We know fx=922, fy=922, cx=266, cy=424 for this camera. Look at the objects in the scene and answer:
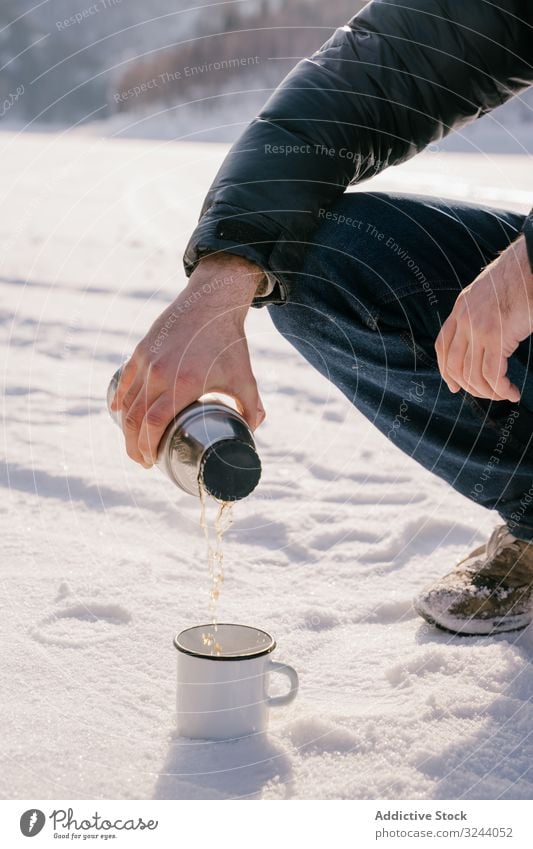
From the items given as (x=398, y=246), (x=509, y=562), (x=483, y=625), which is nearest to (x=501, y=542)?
(x=509, y=562)

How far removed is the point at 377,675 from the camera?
52.7 inches

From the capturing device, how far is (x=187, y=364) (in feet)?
3.61

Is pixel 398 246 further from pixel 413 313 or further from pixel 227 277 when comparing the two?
pixel 227 277

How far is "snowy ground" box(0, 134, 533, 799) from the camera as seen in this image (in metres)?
1.10

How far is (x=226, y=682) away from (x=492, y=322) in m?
0.55

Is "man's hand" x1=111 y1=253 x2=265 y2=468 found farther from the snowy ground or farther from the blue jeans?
the snowy ground

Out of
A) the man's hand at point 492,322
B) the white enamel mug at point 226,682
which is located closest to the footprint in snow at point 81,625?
the white enamel mug at point 226,682

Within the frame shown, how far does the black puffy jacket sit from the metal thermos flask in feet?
0.94

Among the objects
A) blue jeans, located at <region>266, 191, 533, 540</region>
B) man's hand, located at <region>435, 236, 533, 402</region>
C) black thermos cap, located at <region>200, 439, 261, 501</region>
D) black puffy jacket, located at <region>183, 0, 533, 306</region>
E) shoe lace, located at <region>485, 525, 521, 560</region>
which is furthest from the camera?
shoe lace, located at <region>485, 525, 521, 560</region>

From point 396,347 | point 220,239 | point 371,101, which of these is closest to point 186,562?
point 396,347

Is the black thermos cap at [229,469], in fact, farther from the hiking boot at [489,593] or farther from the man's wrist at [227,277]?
the hiking boot at [489,593]

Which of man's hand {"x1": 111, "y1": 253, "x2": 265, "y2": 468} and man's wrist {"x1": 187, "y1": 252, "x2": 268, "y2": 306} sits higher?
man's wrist {"x1": 187, "y1": 252, "x2": 268, "y2": 306}

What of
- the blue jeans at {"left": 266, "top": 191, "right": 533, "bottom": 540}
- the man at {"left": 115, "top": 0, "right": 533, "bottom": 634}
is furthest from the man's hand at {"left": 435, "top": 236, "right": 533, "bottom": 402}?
the blue jeans at {"left": 266, "top": 191, "right": 533, "bottom": 540}

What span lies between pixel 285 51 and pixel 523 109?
3.06 metres
